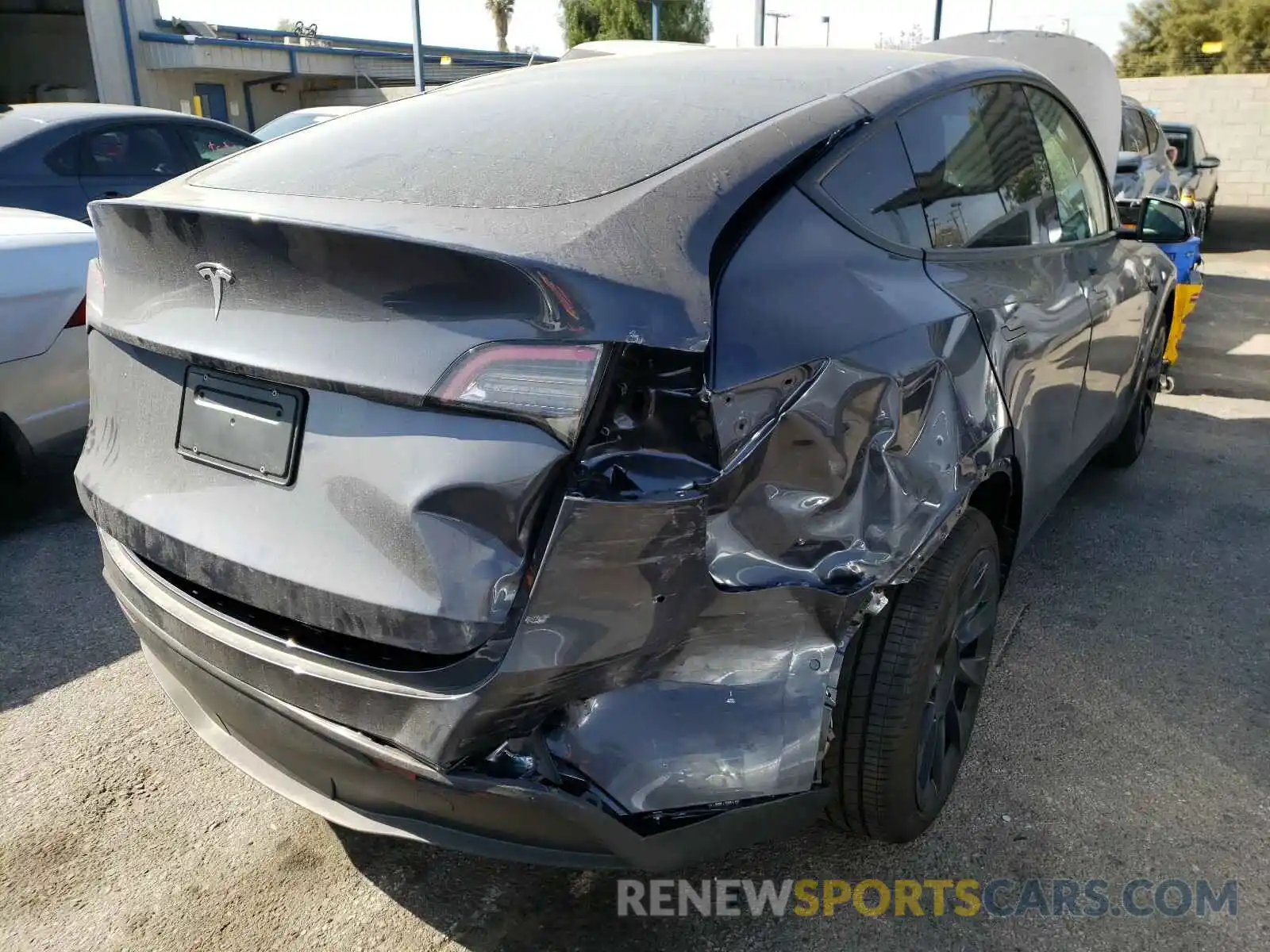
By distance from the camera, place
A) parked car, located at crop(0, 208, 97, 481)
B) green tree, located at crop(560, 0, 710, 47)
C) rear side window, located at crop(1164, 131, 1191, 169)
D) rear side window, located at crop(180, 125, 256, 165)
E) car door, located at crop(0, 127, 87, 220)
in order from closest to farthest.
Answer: parked car, located at crop(0, 208, 97, 481) → car door, located at crop(0, 127, 87, 220) → rear side window, located at crop(180, 125, 256, 165) → rear side window, located at crop(1164, 131, 1191, 169) → green tree, located at crop(560, 0, 710, 47)

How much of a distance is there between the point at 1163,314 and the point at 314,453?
14.4 ft

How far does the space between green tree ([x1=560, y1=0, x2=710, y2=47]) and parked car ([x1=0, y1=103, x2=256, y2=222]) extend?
39.5 metres

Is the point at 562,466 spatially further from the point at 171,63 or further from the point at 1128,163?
the point at 171,63

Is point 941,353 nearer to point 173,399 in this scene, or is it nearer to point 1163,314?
point 173,399

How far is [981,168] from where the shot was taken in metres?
2.61

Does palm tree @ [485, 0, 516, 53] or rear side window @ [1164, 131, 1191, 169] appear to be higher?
palm tree @ [485, 0, 516, 53]

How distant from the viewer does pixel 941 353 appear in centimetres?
203

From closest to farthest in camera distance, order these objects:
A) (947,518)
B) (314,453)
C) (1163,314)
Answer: (314,453), (947,518), (1163,314)

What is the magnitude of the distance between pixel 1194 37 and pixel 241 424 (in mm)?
46246

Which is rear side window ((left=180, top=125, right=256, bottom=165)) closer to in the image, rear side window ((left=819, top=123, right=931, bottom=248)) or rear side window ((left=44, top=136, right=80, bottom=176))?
rear side window ((left=44, top=136, right=80, bottom=176))

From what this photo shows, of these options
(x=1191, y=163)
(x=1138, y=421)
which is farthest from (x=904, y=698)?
(x=1191, y=163)

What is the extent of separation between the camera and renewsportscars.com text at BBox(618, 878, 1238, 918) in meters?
2.12

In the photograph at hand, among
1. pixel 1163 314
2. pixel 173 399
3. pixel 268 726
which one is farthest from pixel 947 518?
pixel 1163 314

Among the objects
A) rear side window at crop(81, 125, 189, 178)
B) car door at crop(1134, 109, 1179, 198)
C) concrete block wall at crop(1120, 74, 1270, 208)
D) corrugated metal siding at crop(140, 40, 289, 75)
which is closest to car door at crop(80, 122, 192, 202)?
rear side window at crop(81, 125, 189, 178)
